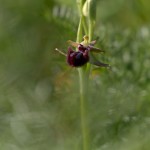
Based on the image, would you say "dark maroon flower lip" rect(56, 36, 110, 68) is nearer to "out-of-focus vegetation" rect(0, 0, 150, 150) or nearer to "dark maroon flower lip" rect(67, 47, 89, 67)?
"dark maroon flower lip" rect(67, 47, 89, 67)

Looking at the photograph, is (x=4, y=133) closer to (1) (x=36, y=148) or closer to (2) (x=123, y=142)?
(1) (x=36, y=148)

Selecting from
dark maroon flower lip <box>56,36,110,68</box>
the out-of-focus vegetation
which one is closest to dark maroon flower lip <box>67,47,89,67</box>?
dark maroon flower lip <box>56,36,110,68</box>

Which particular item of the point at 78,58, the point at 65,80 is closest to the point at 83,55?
the point at 78,58

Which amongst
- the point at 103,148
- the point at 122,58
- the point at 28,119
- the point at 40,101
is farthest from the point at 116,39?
the point at 103,148

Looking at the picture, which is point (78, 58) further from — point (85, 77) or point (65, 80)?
point (65, 80)

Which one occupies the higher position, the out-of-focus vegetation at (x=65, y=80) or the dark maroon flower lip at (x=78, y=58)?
the dark maroon flower lip at (x=78, y=58)

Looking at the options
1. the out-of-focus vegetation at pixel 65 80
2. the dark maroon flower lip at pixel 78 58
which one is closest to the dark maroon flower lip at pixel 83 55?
the dark maroon flower lip at pixel 78 58

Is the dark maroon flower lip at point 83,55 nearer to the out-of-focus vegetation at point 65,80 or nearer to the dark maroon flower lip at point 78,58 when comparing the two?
the dark maroon flower lip at point 78,58

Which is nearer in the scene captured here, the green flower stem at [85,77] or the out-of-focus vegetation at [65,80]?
the green flower stem at [85,77]
